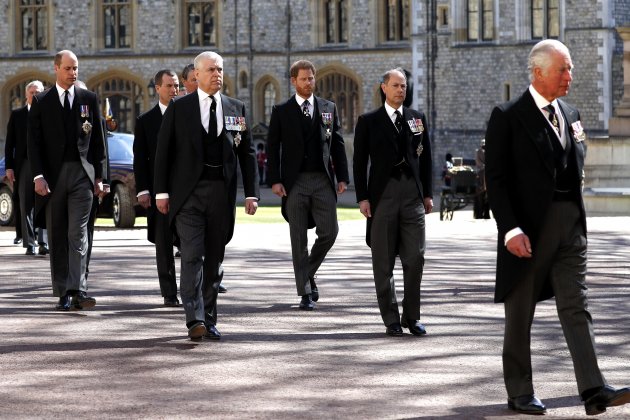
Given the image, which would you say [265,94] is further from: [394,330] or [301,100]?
[394,330]

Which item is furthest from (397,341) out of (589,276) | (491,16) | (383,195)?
(491,16)

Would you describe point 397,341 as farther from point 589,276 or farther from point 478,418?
point 589,276

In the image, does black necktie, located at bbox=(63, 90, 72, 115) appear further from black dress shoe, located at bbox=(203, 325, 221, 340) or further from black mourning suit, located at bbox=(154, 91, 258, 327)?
black dress shoe, located at bbox=(203, 325, 221, 340)

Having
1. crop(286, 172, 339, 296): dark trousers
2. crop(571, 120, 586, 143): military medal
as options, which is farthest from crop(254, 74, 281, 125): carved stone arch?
crop(571, 120, 586, 143): military medal

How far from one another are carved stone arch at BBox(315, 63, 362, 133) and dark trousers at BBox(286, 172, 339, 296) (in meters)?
37.6

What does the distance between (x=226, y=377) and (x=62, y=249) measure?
3.70 m

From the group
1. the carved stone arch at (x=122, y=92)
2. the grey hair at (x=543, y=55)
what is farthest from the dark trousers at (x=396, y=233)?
the carved stone arch at (x=122, y=92)

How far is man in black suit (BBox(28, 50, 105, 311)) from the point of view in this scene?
1158 cm

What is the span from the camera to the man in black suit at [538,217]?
7227 millimetres

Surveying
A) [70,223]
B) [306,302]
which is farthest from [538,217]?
[70,223]

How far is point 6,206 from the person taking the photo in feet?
79.7

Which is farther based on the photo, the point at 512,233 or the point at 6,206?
the point at 6,206

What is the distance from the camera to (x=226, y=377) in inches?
330

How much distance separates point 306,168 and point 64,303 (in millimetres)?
2014
